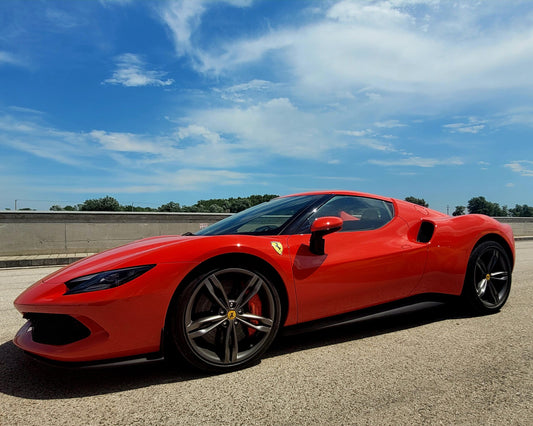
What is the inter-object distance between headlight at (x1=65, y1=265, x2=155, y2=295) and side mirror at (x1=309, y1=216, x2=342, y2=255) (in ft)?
3.64

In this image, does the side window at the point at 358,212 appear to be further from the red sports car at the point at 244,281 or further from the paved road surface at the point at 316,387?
the paved road surface at the point at 316,387

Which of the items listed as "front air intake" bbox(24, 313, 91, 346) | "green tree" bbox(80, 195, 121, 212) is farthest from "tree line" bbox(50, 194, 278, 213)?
"front air intake" bbox(24, 313, 91, 346)

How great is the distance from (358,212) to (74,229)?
36.2ft

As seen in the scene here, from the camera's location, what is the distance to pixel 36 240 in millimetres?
11477

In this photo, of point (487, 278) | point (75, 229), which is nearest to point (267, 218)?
point (487, 278)

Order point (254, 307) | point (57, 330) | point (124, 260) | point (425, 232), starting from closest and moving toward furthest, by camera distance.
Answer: point (57, 330) < point (124, 260) < point (254, 307) < point (425, 232)

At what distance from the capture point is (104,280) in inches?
86.1

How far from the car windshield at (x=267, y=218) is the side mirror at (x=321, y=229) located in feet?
0.88

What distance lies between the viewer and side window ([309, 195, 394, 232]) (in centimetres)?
307

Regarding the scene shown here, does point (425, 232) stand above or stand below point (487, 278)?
above

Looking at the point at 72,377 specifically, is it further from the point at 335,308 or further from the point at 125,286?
the point at 335,308

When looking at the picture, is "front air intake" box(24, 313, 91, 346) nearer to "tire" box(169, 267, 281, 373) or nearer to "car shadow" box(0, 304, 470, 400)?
"car shadow" box(0, 304, 470, 400)

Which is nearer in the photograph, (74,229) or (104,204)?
(74,229)

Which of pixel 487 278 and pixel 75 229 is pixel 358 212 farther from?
pixel 75 229
